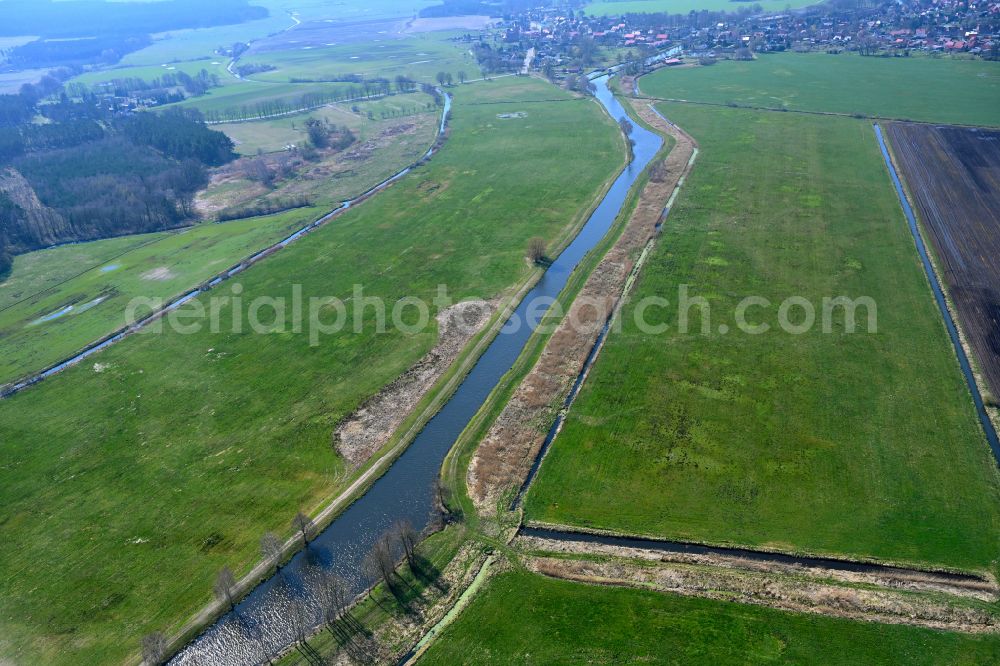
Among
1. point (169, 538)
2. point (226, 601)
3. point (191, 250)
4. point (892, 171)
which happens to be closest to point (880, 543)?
point (226, 601)

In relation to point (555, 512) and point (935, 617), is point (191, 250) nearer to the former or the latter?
point (555, 512)

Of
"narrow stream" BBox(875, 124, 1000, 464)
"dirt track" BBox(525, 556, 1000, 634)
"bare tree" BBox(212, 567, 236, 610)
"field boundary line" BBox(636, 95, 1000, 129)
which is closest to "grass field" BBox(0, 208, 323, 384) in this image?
"bare tree" BBox(212, 567, 236, 610)

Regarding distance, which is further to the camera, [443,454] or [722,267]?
[722,267]

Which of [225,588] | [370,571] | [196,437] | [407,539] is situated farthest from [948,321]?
[196,437]

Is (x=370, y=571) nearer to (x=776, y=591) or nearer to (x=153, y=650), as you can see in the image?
(x=153, y=650)

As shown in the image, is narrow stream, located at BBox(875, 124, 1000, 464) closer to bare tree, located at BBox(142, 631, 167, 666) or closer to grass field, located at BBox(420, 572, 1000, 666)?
grass field, located at BBox(420, 572, 1000, 666)

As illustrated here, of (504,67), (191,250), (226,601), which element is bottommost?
(226,601)

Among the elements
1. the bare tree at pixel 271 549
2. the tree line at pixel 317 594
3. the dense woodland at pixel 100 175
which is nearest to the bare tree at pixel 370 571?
the tree line at pixel 317 594
